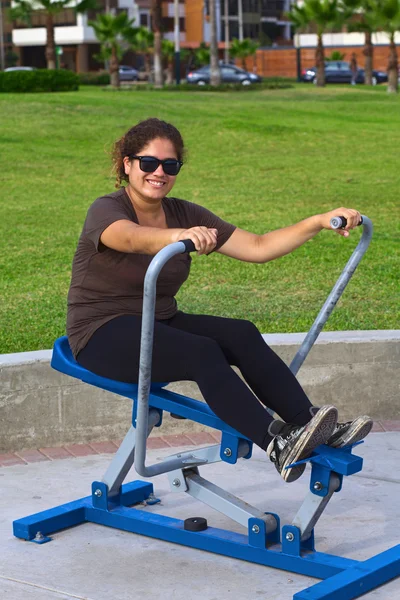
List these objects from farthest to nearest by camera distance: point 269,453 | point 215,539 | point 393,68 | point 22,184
→ point 393,68 → point 22,184 → point 215,539 → point 269,453

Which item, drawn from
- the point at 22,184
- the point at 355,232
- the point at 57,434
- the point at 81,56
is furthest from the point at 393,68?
the point at 81,56

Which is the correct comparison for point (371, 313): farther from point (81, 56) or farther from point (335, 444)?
point (81, 56)

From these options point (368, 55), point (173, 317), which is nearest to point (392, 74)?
point (368, 55)

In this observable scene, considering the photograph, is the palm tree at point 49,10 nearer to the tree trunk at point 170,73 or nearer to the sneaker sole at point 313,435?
the tree trunk at point 170,73

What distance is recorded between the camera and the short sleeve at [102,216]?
3.93m

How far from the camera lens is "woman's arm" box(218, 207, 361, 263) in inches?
154

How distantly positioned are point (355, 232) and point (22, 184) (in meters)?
5.34

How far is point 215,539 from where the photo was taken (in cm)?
401

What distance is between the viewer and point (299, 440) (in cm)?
357

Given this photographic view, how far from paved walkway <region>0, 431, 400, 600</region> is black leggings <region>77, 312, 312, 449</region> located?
0.56 meters

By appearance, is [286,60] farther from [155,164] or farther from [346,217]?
[346,217]

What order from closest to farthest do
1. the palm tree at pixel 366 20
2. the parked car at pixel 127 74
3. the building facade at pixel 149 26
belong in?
the palm tree at pixel 366 20
the parked car at pixel 127 74
the building facade at pixel 149 26

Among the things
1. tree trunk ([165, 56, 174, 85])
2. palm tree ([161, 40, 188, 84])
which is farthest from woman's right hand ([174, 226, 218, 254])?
palm tree ([161, 40, 188, 84])

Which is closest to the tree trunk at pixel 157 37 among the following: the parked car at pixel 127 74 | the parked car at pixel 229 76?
the parked car at pixel 229 76
